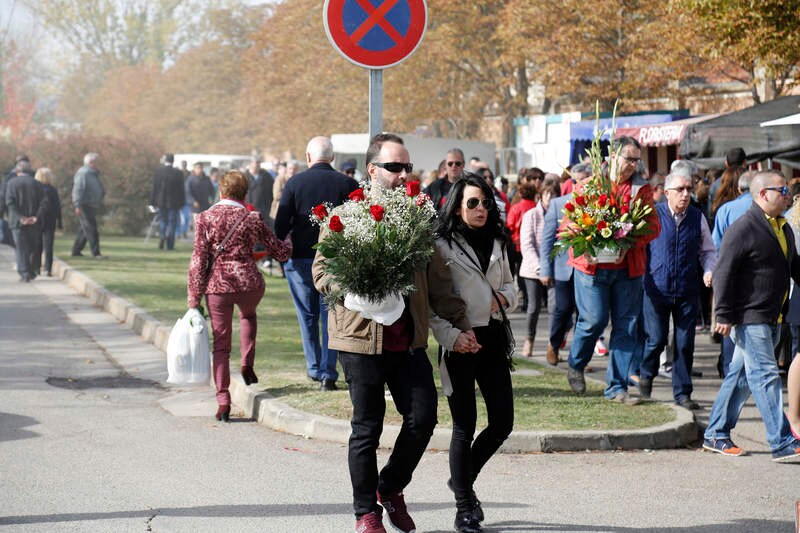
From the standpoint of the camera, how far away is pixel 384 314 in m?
5.31

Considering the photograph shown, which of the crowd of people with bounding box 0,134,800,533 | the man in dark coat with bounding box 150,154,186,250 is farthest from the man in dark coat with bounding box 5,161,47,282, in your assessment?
the crowd of people with bounding box 0,134,800,533

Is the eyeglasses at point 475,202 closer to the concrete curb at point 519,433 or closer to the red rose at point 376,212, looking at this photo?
the red rose at point 376,212

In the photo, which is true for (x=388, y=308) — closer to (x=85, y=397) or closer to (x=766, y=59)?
(x=85, y=397)

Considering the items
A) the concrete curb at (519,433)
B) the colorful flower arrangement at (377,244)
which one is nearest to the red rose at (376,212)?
the colorful flower arrangement at (377,244)

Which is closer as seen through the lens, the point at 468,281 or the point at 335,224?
the point at 335,224

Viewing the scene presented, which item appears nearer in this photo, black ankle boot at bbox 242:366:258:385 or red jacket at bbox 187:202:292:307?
red jacket at bbox 187:202:292:307

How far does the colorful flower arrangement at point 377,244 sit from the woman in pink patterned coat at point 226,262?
328cm

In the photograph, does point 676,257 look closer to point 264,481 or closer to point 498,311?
point 498,311

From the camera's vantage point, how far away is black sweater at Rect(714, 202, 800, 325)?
24.3 feet

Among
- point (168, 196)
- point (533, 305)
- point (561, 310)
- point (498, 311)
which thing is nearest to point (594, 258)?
point (561, 310)

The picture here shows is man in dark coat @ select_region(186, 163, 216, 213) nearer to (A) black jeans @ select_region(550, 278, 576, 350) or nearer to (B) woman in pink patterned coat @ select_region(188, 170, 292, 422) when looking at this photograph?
(A) black jeans @ select_region(550, 278, 576, 350)

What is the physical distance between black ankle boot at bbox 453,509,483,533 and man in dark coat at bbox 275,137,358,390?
11.7 feet

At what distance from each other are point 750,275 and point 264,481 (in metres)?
3.18

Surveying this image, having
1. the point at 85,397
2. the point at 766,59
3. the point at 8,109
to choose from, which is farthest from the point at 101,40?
the point at 85,397
